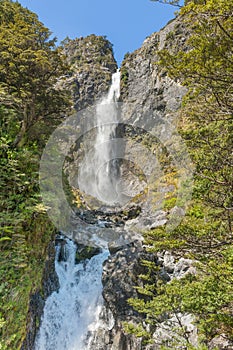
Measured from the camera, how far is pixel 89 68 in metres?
29.7

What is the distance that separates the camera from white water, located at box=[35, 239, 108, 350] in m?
9.13

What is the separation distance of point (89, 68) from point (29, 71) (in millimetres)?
25890

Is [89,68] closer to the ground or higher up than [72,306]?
higher up

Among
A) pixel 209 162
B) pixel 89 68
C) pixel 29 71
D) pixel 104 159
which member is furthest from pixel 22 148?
pixel 89 68

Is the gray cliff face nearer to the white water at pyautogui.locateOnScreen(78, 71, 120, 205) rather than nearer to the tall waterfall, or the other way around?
the white water at pyautogui.locateOnScreen(78, 71, 120, 205)

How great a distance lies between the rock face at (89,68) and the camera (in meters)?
27.3

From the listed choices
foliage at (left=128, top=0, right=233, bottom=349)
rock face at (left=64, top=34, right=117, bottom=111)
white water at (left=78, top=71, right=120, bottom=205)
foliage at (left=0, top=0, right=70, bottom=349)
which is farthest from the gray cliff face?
foliage at (left=128, top=0, right=233, bottom=349)

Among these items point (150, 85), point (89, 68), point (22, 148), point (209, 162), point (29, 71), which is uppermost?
point (89, 68)

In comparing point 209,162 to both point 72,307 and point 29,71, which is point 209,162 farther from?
point 72,307

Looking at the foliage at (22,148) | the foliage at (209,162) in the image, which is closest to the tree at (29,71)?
the foliage at (22,148)

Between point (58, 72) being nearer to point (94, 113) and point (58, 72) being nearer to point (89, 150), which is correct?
point (89, 150)

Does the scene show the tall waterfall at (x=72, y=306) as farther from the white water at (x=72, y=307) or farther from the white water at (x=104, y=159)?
the white water at (x=104, y=159)

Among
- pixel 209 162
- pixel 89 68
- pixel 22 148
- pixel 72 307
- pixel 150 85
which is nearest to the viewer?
pixel 209 162

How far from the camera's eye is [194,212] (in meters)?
5.72
